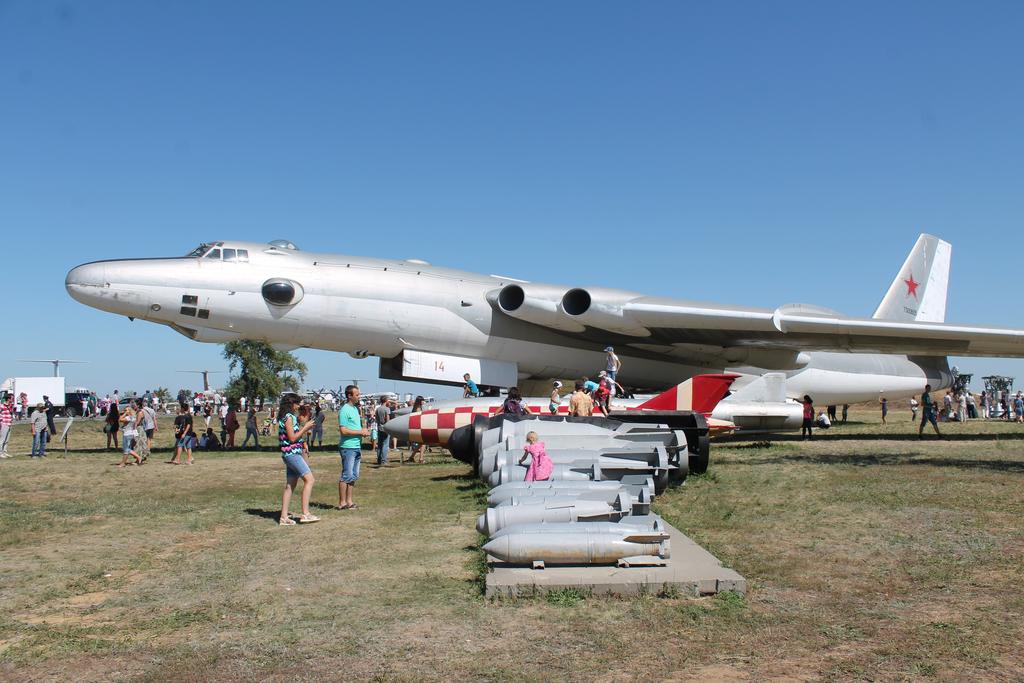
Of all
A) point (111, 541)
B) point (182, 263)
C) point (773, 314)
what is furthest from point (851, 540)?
point (182, 263)

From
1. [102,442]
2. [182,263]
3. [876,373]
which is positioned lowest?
[102,442]

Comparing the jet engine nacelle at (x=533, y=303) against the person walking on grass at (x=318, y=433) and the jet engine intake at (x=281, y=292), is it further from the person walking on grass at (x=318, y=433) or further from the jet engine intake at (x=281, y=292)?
the person walking on grass at (x=318, y=433)

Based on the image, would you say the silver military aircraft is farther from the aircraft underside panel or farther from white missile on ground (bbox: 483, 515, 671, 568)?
white missile on ground (bbox: 483, 515, 671, 568)

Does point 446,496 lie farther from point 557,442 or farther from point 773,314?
point 773,314

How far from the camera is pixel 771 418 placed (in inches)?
730

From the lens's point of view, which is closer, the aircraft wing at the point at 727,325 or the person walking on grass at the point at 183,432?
the person walking on grass at the point at 183,432

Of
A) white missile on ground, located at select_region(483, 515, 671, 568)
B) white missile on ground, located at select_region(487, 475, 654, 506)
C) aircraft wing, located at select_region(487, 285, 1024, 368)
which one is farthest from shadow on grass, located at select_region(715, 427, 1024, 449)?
white missile on ground, located at select_region(483, 515, 671, 568)

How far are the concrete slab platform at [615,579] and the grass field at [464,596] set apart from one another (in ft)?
0.42

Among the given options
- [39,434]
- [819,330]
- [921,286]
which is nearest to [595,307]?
[819,330]

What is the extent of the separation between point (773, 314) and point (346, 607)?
15553 mm

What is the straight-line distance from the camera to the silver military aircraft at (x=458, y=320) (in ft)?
57.4

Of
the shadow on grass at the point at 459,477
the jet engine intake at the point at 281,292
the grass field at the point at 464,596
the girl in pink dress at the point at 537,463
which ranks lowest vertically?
A: the grass field at the point at 464,596

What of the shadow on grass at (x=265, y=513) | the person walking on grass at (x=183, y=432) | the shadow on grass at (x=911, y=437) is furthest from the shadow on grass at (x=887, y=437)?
the shadow on grass at (x=265, y=513)

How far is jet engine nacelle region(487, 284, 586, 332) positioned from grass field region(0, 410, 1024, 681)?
808 cm
